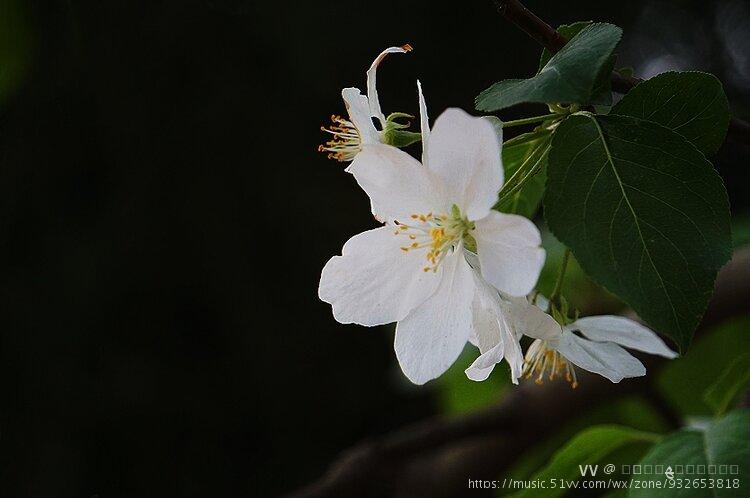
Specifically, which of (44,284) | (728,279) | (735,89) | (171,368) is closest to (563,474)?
(728,279)

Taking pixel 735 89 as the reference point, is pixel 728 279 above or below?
below

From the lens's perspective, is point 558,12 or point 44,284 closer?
point 44,284

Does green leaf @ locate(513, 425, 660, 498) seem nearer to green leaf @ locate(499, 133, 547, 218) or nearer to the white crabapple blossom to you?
the white crabapple blossom

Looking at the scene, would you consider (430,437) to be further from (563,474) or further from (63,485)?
(63,485)

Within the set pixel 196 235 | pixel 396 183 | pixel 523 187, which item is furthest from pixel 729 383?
pixel 196 235

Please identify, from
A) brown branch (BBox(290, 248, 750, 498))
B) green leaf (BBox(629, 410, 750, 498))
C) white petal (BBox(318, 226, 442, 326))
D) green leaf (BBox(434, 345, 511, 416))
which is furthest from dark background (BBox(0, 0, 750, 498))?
white petal (BBox(318, 226, 442, 326))

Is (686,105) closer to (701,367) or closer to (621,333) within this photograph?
(621,333)
